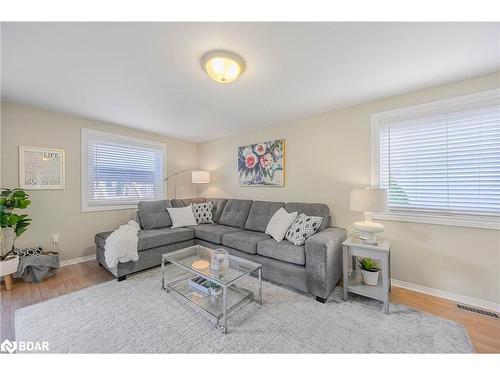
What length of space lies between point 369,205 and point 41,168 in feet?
13.8

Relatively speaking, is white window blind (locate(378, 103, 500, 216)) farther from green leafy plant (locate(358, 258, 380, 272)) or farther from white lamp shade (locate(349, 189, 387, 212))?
green leafy plant (locate(358, 258, 380, 272))

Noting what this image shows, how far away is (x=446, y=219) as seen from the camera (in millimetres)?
2072

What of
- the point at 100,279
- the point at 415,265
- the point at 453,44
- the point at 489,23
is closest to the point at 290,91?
the point at 453,44

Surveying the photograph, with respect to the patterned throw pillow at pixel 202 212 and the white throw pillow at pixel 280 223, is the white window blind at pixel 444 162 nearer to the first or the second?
Answer: the white throw pillow at pixel 280 223

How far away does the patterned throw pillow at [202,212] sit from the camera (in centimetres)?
369

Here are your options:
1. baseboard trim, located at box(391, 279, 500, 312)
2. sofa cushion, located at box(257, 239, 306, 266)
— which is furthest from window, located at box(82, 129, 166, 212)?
baseboard trim, located at box(391, 279, 500, 312)

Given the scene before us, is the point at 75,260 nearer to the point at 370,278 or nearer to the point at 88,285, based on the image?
the point at 88,285

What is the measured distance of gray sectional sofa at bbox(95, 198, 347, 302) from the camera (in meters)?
2.03

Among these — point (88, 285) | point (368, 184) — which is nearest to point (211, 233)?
point (88, 285)

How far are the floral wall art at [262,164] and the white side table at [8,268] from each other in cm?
312

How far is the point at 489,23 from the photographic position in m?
1.31

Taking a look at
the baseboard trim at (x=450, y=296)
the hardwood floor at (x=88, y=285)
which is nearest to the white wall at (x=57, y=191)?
the hardwood floor at (x=88, y=285)
